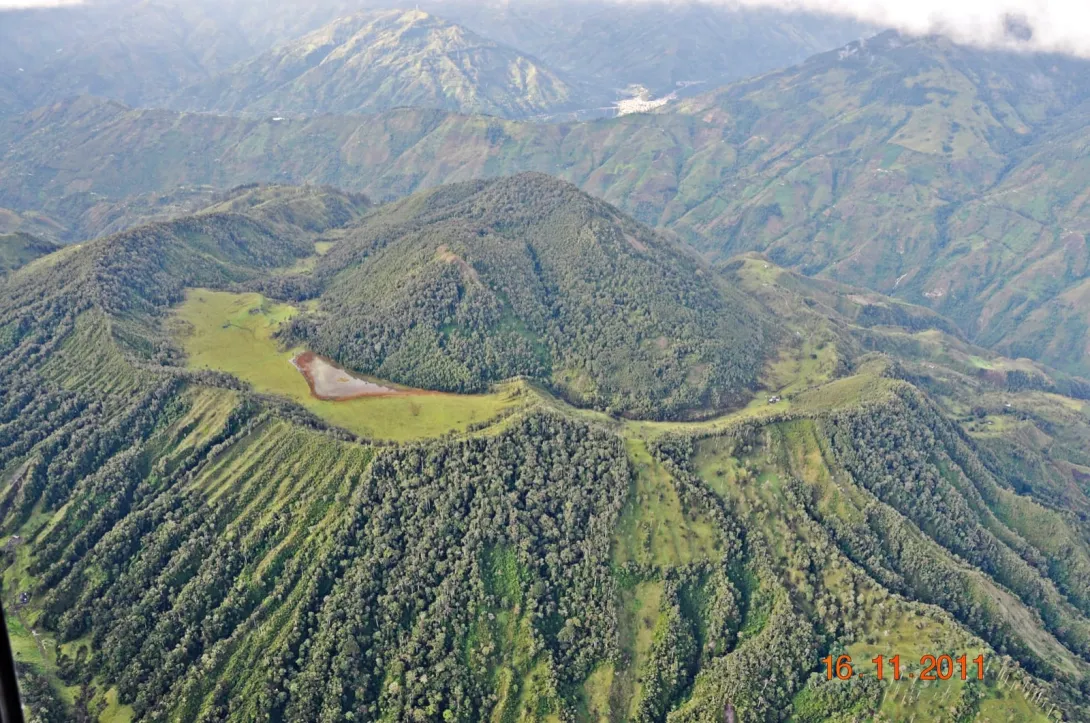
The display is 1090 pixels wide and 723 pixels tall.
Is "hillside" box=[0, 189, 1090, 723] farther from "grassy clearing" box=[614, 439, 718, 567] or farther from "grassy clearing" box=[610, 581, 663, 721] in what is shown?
"grassy clearing" box=[614, 439, 718, 567]

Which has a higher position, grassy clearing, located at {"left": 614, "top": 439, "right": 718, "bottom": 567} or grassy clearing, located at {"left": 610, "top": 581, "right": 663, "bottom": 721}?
grassy clearing, located at {"left": 614, "top": 439, "right": 718, "bottom": 567}

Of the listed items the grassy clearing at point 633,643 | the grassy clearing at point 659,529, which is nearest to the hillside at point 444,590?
the grassy clearing at point 633,643

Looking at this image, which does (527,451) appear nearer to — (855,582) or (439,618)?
(439,618)

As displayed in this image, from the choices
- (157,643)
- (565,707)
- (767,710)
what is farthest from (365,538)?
(767,710)
